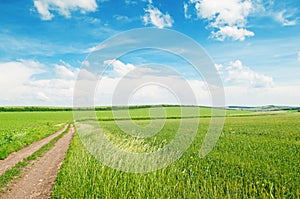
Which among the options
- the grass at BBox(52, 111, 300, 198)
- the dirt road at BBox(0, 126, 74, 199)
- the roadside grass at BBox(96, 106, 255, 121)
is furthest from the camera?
the roadside grass at BBox(96, 106, 255, 121)

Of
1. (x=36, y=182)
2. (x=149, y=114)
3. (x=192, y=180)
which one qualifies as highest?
(x=149, y=114)

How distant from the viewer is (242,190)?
8.68 meters

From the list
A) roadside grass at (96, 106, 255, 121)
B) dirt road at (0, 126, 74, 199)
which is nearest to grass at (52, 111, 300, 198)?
dirt road at (0, 126, 74, 199)

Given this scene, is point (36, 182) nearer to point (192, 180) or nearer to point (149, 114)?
point (192, 180)

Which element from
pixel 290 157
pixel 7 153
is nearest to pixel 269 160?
pixel 290 157

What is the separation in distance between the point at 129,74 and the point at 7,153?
29.0ft

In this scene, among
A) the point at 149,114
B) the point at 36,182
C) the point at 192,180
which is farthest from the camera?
the point at 149,114

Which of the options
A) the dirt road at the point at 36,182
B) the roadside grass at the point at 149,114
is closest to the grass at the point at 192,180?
the dirt road at the point at 36,182

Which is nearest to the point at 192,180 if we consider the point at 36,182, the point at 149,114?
the point at 36,182

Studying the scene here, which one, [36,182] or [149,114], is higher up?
[149,114]

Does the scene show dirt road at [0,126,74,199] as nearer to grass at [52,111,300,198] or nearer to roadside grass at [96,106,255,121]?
grass at [52,111,300,198]

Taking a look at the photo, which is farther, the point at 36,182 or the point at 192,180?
the point at 36,182

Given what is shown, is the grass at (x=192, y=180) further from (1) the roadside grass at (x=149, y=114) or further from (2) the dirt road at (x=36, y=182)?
(1) the roadside grass at (x=149, y=114)

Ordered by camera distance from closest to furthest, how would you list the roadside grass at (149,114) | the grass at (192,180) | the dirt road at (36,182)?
the grass at (192,180)
the dirt road at (36,182)
the roadside grass at (149,114)
